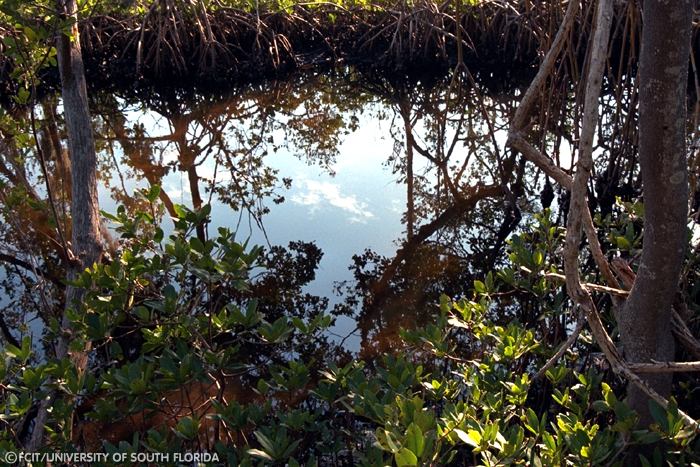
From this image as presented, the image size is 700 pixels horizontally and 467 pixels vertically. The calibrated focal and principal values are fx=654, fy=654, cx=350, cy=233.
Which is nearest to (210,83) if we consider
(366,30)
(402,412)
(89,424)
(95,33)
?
(95,33)

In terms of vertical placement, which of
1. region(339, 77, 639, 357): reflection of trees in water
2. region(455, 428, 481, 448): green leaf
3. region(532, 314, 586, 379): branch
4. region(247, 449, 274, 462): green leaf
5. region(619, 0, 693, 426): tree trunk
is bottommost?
region(339, 77, 639, 357): reflection of trees in water

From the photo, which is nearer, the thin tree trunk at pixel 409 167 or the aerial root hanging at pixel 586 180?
the aerial root hanging at pixel 586 180

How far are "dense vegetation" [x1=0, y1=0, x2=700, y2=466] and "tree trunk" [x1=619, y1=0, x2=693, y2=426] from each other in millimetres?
19

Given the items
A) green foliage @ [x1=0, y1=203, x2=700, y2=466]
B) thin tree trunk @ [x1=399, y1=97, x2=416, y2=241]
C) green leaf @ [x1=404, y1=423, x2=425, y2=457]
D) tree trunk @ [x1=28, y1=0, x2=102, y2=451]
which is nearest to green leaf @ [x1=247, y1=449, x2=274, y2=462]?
green foliage @ [x1=0, y1=203, x2=700, y2=466]

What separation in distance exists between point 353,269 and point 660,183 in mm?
2368

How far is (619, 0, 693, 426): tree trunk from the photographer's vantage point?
96 cm

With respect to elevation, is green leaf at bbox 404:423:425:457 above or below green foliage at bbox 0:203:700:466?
above

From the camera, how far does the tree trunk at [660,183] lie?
0.96m

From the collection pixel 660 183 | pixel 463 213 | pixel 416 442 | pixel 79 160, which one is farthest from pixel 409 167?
pixel 416 442

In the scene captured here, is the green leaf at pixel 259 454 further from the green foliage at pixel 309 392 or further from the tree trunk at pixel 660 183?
the tree trunk at pixel 660 183

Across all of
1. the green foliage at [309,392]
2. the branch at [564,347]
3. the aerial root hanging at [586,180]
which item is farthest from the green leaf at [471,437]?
the branch at [564,347]

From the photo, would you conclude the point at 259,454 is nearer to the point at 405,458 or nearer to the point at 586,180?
the point at 405,458

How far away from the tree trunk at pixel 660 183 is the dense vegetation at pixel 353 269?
0.02 metres

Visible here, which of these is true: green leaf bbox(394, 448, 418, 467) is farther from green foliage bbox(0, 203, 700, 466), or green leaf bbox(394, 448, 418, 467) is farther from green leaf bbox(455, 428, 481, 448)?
green leaf bbox(455, 428, 481, 448)
